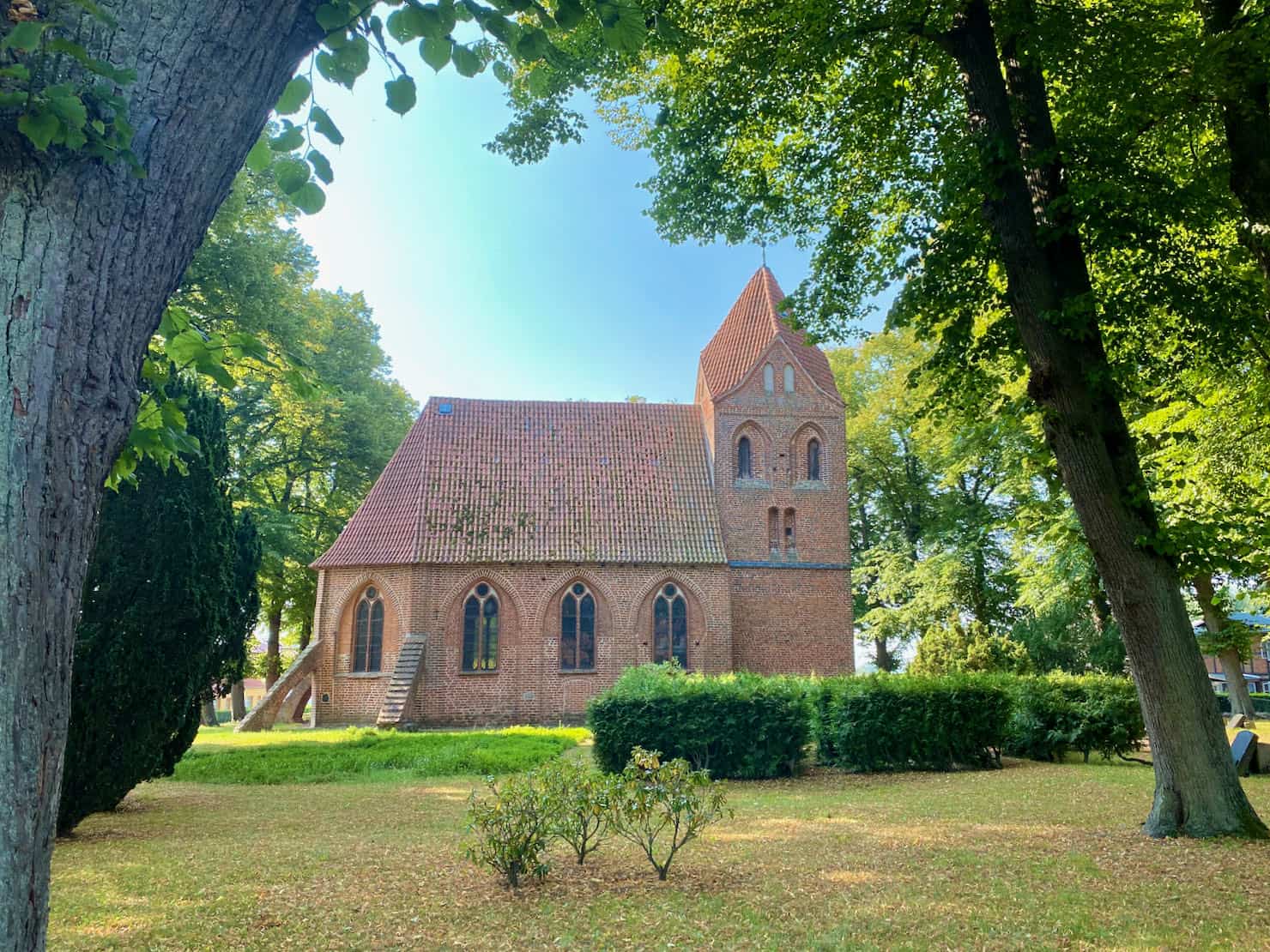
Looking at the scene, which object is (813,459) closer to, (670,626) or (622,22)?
(670,626)

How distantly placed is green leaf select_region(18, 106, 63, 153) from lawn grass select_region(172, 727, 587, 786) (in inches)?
468

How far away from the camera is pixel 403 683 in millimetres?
21125

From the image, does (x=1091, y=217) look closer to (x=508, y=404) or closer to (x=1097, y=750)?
(x=1097, y=750)

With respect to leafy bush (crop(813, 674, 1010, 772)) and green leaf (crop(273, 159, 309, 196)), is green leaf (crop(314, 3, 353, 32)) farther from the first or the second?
leafy bush (crop(813, 674, 1010, 772))

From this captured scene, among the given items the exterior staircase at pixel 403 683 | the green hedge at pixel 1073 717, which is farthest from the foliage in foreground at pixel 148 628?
the green hedge at pixel 1073 717

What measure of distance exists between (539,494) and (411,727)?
7.26 metres

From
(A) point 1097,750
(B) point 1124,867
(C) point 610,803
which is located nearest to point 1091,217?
(B) point 1124,867

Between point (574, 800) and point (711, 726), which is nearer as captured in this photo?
point (574, 800)

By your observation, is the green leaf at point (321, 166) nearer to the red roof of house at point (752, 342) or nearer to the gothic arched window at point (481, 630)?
the gothic arched window at point (481, 630)

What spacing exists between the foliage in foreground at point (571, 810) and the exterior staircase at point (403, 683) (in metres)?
14.6

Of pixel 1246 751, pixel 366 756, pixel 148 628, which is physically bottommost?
pixel 366 756

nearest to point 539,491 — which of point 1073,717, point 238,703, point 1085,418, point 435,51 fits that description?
point 238,703

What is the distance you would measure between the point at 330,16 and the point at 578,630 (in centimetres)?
2112

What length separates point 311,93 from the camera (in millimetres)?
3559
